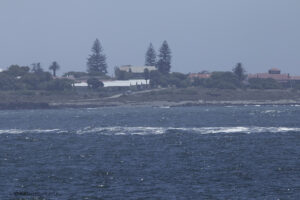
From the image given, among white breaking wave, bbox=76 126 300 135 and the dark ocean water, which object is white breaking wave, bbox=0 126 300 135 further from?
Answer: the dark ocean water

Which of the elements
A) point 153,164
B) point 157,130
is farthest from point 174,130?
point 153,164

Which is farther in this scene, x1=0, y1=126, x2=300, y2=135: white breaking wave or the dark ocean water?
x1=0, y1=126, x2=300, y2=135: white breaking wave

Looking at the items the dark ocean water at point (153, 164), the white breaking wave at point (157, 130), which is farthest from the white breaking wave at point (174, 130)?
the dark ocean water at point (153, 164)

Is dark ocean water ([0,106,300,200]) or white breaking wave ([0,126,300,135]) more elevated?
dark ocean water ([0,106,300,200])

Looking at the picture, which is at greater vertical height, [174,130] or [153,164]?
[153,164]

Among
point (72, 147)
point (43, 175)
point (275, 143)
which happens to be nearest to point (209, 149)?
point (275, 143)

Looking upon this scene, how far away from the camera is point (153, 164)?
199 feet

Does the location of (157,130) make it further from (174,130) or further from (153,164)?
(153,164)

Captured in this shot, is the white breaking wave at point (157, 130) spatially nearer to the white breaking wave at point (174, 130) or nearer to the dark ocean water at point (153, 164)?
the white breaking wave at point (174, 130)

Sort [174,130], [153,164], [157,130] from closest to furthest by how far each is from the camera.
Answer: [153,164] < [174,130] < [157,130]

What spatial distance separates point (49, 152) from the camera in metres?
71.9

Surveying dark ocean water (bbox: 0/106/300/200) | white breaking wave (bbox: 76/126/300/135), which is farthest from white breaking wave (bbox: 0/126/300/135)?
dark ocean water (bbox: 0/106/300/200)

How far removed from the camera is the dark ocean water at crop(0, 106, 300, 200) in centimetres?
4725

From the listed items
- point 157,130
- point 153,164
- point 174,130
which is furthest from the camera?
point 157,130
